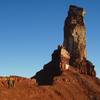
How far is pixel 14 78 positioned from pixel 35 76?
31660mm

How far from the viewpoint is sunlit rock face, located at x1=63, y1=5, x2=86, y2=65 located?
174 meters

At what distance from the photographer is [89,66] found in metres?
171

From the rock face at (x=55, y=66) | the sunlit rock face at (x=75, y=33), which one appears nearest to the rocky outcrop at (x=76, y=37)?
the sunlit rock face at (x=75, y=33)

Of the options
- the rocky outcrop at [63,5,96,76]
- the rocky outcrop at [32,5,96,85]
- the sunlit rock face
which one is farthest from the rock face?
the sunlit rock face

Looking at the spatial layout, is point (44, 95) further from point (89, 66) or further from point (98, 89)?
point (89, 66)

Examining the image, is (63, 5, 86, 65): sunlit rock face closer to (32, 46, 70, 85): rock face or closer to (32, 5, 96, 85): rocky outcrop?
(32, 5, 96, 85): rocky outcrop

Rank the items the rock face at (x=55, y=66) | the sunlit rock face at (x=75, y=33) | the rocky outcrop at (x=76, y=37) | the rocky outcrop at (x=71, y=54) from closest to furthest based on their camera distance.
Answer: the rock face at (x=55, y=66) < the rocky outcrop at (x=71, y=54) < the rocky outcrop at (x=76, y=37) < the sunlit rock face at (x=75, y=33)

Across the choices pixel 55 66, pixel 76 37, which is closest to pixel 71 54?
pixel 76 37

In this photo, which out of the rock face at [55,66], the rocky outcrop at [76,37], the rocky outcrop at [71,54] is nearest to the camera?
the rock face at [55,66]

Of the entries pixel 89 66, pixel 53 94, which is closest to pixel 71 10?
pixel 89 66

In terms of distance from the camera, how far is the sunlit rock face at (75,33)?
570 ft

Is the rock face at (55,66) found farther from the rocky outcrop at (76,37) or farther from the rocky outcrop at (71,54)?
the rocky outcrop at (76,37)

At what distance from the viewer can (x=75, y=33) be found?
577 feet

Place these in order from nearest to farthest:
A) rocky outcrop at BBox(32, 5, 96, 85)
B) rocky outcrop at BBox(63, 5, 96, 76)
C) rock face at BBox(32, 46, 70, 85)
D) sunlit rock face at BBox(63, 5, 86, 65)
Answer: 1. rock face at BBox(32, 46, 70, 85)
2. rocky outcrop at BBox(32, 5, 96, 85)
3. rocky outcrop at BBox(63, 5, 96, 76)
4. sunlit rock face at BBox(63, 5, 86, 65)
